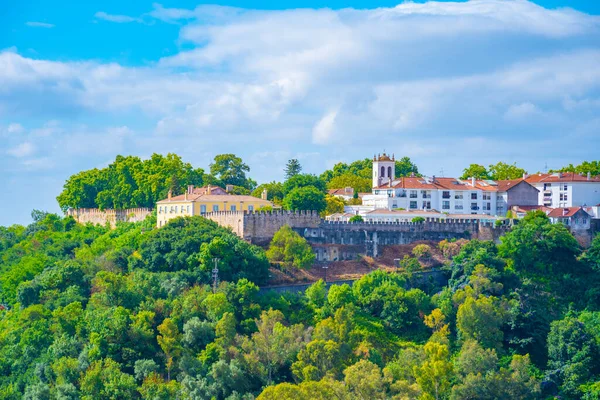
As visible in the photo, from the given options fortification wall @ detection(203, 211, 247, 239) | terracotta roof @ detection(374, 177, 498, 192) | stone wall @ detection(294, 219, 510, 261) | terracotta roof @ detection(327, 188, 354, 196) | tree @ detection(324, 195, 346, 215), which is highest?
terracotta roof @ detection(374, 177, 498, 192)

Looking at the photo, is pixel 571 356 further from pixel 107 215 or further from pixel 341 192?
pixel 107 215

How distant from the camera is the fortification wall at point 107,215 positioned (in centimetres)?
9012

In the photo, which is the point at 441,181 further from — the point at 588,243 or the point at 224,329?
the point at 224,329

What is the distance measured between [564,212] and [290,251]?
22230mm

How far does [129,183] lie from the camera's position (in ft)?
312

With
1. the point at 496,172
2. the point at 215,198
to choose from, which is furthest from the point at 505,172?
the point at 215,198

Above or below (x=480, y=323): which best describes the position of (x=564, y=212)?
above

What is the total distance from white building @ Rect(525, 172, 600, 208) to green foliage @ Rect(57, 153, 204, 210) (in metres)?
28.7

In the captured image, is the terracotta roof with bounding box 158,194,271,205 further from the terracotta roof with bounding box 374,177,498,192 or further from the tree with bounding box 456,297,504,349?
the tree with bounding box 456,297,504,349

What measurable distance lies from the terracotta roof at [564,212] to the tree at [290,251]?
20.0m

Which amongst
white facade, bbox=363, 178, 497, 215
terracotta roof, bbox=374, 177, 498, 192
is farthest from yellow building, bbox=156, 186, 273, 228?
terracotta roof, bbox=374, 177, 498, 192

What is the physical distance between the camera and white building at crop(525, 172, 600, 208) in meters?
87.4

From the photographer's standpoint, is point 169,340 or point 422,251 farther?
point 422,251

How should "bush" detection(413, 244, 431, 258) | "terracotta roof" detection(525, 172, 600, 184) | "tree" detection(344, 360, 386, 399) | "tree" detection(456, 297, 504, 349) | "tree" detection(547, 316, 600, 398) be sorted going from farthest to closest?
"terracotta roof" detection(525, 172, 600, 184) → "bush" detection(413, 244, 431, 258) → "tree" detection(456, 297, 504, 349) → "tree" detection(547, 316, 600, 398) → "tree" detection(344, 360, 386, 399)
